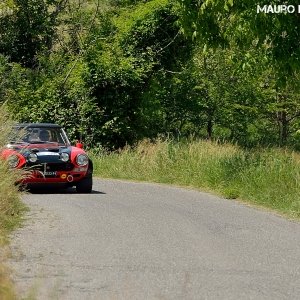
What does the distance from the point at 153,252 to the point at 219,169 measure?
970 cm

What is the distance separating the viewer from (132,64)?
29.2m

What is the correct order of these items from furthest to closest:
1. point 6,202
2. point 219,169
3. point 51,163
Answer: point 219,169 → point 51,163 → point 6,202

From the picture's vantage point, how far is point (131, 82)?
28.4 m

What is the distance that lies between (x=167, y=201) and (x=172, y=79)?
17.1 meters

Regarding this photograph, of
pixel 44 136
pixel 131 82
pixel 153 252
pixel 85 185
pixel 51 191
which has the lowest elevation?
pixel 51 191

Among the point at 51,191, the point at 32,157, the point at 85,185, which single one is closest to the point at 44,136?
the point at 51,191

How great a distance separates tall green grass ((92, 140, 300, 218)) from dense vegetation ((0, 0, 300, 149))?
319 centimetres

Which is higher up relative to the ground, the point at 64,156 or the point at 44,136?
the point at 44,136

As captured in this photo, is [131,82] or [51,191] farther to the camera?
[131,82]

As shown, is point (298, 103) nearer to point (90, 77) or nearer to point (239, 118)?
point (239, 118)

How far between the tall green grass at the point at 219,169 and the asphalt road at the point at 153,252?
1.30m

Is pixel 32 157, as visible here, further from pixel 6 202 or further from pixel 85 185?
pixel 6 202

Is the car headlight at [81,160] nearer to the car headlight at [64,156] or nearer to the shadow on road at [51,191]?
the car headlight at [64,156]

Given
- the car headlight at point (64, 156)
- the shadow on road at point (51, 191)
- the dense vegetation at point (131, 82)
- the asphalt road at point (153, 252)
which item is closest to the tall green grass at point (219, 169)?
the asphalt road at point (153, 252)
